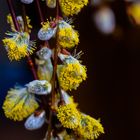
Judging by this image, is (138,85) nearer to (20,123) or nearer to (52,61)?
(20,123)

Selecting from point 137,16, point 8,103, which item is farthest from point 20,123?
point 8,103

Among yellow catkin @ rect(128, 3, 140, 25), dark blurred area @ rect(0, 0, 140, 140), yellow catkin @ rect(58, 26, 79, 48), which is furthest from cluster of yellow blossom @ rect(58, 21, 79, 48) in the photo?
dark blurred area @ rect(0, 0, 140, 140)

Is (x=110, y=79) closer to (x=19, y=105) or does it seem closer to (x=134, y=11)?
(x=134, y=11)

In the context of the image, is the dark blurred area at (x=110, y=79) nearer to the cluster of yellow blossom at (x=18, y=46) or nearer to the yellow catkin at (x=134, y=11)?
the yellow catkin at (x=134, y=11)

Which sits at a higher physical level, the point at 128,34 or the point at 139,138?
the point at 128,34

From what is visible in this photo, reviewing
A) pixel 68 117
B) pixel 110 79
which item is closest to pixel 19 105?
pixel 68 117

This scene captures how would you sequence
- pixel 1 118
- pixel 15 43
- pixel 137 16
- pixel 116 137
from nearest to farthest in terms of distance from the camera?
1. pixel 15 43
2. pixel 137 16
3. pixel 1 118
4. pixel 116 137
